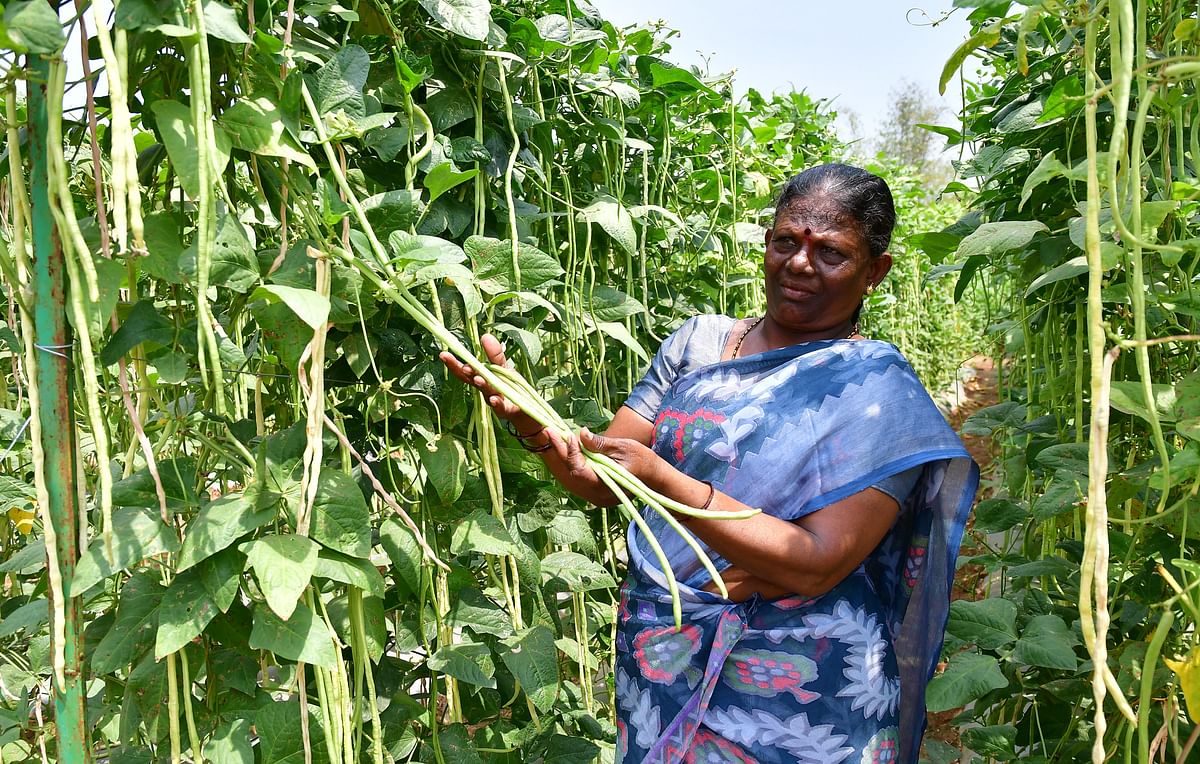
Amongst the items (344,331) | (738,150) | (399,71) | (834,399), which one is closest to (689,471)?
(834,399)

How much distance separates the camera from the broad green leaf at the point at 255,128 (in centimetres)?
86

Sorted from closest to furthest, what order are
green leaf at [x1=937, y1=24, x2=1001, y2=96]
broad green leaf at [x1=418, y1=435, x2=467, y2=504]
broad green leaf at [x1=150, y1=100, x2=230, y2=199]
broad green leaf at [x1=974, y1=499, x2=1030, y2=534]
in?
broad green leaf at [x1=150, y1=100, x2=230, y2=199], green leaf at [x1=937, y1=24, x2=1001, y2=96], broad green leaf at [x1=418, y1=435, x2=467, y2=504], broad green leaf at [x1=974, y1=499, x2=1030, y2=534]

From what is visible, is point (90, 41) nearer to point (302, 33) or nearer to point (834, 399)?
point (302, 33)

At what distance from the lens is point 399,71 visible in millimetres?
1125

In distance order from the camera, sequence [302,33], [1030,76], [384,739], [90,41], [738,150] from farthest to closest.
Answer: [738,150], [1030,76], [384,739], [302,33], [90,41]

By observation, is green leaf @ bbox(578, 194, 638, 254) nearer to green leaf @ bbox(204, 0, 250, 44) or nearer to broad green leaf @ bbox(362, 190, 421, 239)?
broad green leaf @ bbox(362, 190, 421, 239)

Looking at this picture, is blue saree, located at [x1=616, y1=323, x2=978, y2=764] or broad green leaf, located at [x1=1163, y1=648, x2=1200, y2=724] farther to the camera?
blue saree, located at [x1=616, y1=323, x2=978, y2=764]

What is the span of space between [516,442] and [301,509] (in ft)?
1.47

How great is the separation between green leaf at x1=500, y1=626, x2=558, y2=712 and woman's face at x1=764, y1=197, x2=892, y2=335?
0.53 m

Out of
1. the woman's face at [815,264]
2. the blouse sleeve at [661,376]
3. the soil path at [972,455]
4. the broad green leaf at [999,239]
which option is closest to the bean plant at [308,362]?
the blouse sleeve at [661,376]

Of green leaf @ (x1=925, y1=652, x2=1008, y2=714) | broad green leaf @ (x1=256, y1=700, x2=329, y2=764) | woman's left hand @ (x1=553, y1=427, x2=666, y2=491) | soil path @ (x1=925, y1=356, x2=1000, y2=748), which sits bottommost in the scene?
soil path @ (x1=925, y1=356, x2=1000, y2=748)

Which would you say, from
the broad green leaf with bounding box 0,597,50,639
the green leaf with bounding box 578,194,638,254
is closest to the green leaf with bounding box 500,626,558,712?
the broad green leaf with bounding box 0,597,50,639

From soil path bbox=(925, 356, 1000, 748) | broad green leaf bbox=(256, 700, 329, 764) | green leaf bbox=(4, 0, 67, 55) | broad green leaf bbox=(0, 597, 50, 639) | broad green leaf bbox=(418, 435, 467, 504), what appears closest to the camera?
green leaf bbox=(4, 0, 67, 55)

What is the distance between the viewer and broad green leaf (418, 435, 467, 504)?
1.19 metres
